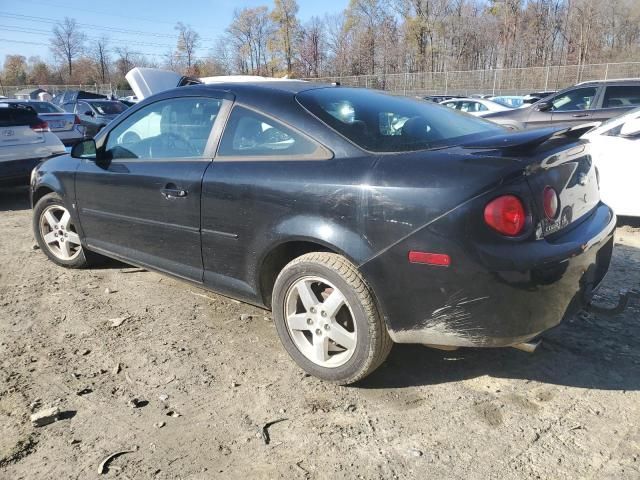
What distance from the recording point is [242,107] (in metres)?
3.16

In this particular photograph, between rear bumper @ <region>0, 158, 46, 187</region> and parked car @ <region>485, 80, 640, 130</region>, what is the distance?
7.56 m

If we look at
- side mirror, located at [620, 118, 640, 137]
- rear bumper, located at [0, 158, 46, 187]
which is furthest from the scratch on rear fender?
rear bumper, located at [0, 158, 46, 187]

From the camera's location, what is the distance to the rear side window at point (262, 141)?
282cm

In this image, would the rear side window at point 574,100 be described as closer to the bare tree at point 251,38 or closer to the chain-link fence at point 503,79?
the chain-link fence at point 503,79

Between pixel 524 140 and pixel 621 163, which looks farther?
pixel 621 163

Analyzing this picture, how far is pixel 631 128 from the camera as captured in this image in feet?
18.2

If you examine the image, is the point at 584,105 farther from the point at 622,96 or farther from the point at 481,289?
the point at 481,289

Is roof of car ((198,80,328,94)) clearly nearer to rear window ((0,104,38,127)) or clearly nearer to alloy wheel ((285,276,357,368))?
alloy wheel ((285,276,357,368))

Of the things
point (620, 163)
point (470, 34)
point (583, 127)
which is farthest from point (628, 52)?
point (583, 127)

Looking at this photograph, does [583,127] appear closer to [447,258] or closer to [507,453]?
[447,258]

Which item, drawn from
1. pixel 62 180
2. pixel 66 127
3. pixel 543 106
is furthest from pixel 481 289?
pixel 66 127

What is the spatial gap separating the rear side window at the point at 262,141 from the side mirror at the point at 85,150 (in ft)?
4.89

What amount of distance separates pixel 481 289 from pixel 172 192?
2.03 metres

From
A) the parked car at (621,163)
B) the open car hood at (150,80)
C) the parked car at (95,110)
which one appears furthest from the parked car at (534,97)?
the parked car at (95,110)
